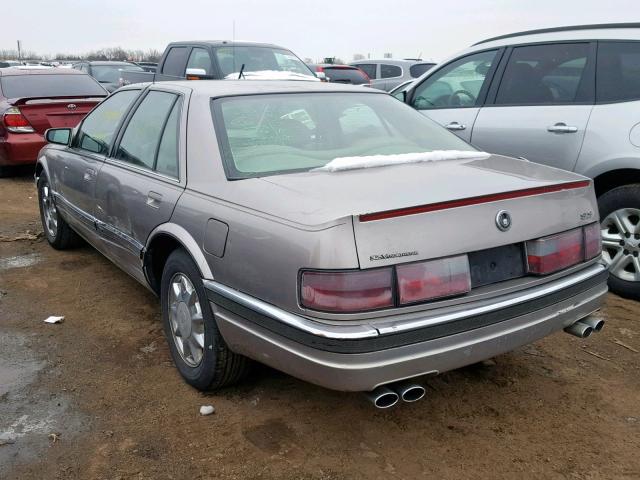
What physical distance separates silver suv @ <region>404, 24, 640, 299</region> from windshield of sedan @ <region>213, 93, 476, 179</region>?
130 centimetres

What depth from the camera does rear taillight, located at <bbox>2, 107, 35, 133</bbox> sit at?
27.1ft

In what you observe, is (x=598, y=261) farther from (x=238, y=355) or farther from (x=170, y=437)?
(x=170, y=437)

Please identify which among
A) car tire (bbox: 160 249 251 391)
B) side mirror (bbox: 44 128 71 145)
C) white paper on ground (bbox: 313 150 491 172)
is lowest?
car tire (bbox: 160 249 251 391)

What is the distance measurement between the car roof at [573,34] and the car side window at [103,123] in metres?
3.03

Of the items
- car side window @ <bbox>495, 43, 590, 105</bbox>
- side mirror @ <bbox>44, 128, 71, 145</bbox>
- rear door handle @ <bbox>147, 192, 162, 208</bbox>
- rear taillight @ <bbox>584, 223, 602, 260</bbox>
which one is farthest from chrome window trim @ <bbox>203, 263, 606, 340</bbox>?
side mirror @ <bbox>44, 128, 71, 145</bbox>

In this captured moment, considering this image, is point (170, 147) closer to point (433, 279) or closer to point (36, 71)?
point (433, 279)

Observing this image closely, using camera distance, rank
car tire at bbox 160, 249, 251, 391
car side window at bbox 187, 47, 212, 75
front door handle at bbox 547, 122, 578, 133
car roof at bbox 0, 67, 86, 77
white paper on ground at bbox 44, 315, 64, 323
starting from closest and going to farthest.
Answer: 1. car tire at bbox 160, 249, 251, 391
2. white paper on ground at bbox 44, 315, 64, 323
3. front door handle at bbox 547, 122, 578, 133
4. car roof at bbox 0, 67, 86, 77
5. car side window at bbox 187, 47, 212, 75

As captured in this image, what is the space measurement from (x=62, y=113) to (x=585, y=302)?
751 cm

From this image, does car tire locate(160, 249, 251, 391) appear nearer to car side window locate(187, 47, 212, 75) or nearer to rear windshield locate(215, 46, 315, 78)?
rear windshield locate(215, 46, 315, 78)

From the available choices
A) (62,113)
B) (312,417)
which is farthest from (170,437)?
(62,113)

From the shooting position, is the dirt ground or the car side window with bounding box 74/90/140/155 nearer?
the dirt ground

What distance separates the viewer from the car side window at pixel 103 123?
430 centimetres

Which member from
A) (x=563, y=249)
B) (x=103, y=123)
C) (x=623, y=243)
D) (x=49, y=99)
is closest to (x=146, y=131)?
(x=103, y=123)

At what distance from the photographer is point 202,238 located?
9.44 feet
